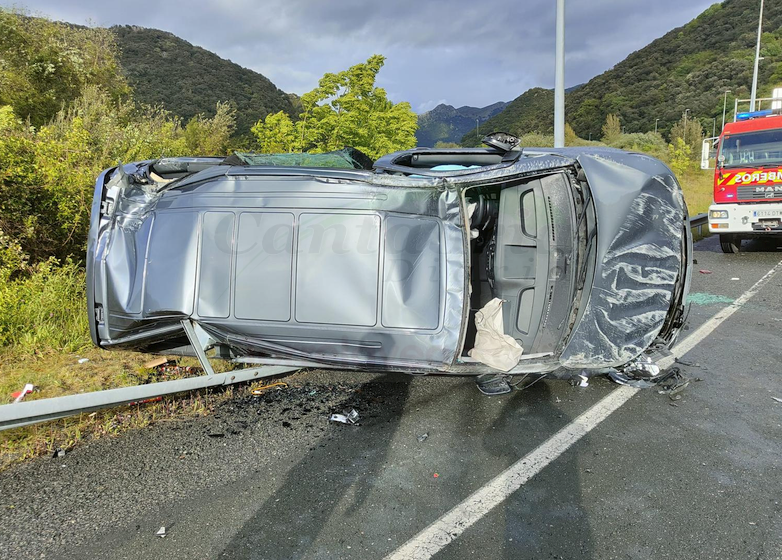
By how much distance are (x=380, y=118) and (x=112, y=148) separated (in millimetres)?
8643

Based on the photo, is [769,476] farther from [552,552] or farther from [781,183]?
[781,183]

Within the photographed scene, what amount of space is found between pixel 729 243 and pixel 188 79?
138 ft

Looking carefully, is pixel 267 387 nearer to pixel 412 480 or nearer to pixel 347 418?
pixel 347 418

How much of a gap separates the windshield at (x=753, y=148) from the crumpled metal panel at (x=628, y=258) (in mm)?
8470

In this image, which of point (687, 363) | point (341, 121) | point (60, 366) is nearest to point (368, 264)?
point (60, 366)

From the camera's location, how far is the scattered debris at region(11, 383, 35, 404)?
3.72 metres

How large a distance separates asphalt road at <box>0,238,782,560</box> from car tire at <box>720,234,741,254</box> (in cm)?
762

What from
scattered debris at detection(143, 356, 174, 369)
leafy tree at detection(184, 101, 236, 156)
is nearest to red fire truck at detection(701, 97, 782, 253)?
scattered debris at detection(143, 356, 174, 369)

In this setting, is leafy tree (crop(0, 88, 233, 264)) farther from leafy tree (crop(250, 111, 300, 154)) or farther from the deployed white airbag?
leafy tree (crop(250, 111, 300, 154))

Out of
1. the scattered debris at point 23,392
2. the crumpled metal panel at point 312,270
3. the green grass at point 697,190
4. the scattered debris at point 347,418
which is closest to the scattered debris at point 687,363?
the crumpled metal panel at point 312,270

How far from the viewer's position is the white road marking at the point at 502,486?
2.40 meters

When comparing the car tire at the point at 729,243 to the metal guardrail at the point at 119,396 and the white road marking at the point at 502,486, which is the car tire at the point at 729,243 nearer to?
the white road marking at the point at 502,486

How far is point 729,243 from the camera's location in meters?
10.7

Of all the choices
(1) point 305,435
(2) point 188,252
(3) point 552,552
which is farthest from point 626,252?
(2) point 188,252
